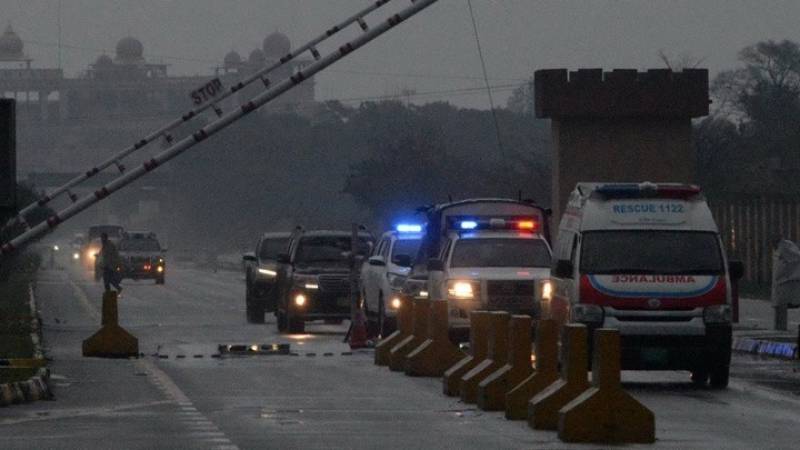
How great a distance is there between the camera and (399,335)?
28.6 metres

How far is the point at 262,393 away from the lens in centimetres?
2350

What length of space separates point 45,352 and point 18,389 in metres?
9.91

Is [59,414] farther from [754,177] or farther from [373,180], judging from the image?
[373,180]

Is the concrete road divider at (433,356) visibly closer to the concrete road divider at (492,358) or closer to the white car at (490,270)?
the white car at (490,270)

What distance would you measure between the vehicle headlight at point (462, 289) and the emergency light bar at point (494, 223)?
1.85m

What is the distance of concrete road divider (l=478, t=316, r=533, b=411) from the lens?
20.4m

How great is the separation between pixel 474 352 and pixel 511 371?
2111 millimetres

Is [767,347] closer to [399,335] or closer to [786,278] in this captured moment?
[786,278]

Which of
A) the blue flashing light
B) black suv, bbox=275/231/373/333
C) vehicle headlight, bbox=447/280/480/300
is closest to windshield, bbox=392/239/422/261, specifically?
the blue flashing light

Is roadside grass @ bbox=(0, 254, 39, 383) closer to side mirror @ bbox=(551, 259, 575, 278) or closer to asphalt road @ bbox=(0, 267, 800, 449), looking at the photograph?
asphalt road @ bbox=(0, 267, 800, 449)

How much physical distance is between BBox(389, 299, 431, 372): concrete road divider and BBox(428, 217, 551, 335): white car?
291 centimetres

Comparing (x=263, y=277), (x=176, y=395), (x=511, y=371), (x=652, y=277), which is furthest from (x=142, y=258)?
(x=511, y=371)

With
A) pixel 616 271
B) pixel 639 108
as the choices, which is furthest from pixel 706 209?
pixel 639 108

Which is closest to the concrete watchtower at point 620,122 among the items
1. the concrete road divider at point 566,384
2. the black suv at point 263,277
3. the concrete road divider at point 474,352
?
the black suv at point 263,277
